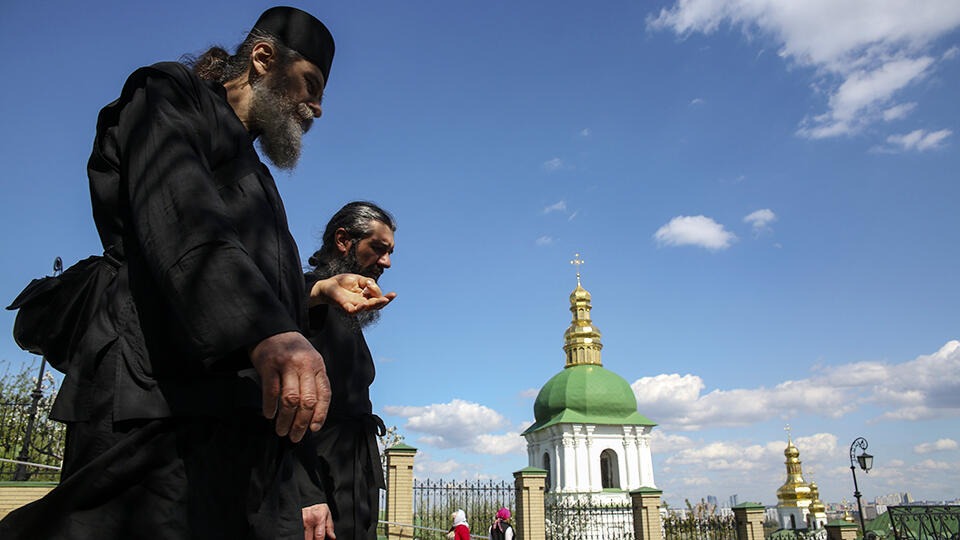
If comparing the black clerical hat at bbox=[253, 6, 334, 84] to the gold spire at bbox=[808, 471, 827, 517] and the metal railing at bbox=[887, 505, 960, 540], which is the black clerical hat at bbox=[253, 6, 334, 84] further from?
the gold spire at bbox=[808, 471, 827, 517]

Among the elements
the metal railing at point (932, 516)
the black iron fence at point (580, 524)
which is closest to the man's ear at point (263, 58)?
the metal railing at point (932, 516)

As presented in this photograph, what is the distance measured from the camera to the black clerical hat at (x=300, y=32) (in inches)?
75.2

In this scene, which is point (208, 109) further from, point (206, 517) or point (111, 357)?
point (206, 517)

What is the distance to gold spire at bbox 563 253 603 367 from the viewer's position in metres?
48.0

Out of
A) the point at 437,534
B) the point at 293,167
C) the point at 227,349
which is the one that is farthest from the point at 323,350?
the point at 437,534

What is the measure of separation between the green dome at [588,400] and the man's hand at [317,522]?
4177 centimetres

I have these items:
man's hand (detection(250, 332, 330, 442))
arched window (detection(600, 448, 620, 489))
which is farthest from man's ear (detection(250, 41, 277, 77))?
arched window (detection(600, 448, 620, 489))

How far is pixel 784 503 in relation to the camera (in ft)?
167

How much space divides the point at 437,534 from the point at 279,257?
58.8ft

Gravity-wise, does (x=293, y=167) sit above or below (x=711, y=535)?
above

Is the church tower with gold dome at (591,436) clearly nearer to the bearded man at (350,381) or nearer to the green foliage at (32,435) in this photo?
the green foliage at (32,435)

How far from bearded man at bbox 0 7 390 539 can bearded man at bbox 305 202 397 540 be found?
880 millimetres

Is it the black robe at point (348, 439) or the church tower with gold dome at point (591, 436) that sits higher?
the church tower with gold dome at point (591, 436)

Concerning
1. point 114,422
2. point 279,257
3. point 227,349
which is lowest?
point 114,422
